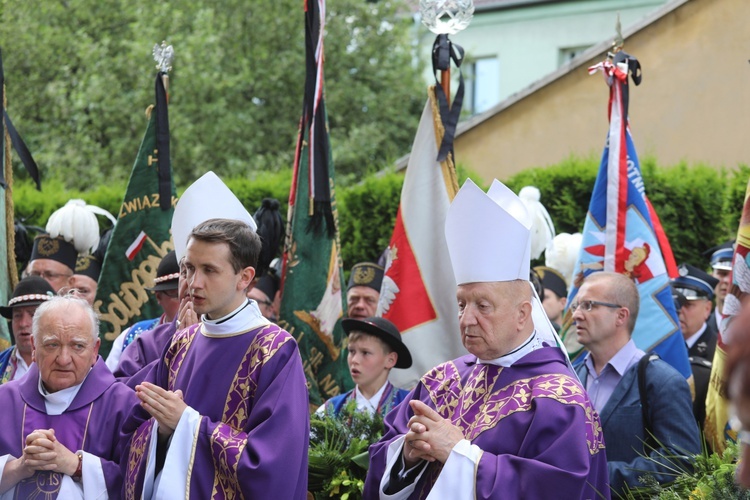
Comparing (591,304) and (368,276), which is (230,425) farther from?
(368,276)

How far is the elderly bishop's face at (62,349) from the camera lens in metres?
4.70

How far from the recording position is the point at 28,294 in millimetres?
6438

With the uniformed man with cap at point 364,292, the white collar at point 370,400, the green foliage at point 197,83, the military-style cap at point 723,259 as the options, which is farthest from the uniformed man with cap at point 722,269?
the green foliage at point 197,83

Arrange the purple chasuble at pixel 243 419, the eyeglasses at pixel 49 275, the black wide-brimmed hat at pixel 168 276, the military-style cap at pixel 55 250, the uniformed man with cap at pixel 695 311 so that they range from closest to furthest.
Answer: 1. the purple chasuble at pixel 243 419
2. the black wide-brimmed hat at pixel 168 276
3. the uniformed man with cap at pixel 695 311
4. the eyeglasses at pixel 49 275
5. the military-style cap at pixel 55 250

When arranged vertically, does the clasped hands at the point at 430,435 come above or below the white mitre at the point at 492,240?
below

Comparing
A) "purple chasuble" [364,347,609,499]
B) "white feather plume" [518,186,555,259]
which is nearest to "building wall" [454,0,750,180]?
"white feather plume" [518,186,555,259]

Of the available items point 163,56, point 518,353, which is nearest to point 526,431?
point 518,353

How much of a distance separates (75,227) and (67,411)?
3.55 m

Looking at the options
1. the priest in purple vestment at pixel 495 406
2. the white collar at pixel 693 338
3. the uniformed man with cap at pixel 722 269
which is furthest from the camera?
the white collar at pixel 693 338

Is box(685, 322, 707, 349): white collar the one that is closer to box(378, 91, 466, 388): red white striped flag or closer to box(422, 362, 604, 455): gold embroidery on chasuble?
box(378, 91, 466, 388): red white striped flag

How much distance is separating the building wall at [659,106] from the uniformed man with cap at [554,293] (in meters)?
4.29

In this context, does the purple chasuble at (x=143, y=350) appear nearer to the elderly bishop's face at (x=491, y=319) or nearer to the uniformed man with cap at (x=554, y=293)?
the elderly bishop's face at (x=491, y=319)

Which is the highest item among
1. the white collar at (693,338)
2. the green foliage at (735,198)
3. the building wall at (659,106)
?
the building wall at (659,106)

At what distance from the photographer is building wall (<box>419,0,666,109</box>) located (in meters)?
24.0
